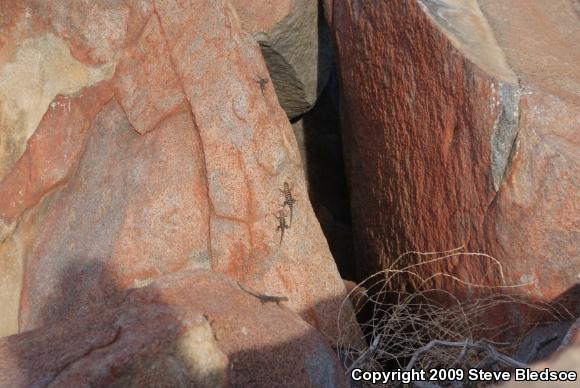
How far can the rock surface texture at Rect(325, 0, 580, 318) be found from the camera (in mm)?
2020

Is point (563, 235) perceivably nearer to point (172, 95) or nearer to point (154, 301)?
point (154, 301)

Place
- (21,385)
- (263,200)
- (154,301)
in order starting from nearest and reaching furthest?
(21,385)
(154,301)
(263,200)

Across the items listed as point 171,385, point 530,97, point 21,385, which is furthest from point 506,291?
point 21,385

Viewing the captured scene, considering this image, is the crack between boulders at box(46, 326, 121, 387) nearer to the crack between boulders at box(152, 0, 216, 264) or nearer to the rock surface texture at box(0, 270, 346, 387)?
the rock surface texture at box(0, 270, 346, 387)

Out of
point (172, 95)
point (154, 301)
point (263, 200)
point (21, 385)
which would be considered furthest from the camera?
point (172, 95)

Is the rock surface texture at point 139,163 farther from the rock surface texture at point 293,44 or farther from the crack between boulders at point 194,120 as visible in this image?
the rock surface texture at point 293,44

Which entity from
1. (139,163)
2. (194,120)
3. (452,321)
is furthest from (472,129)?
(139,163)

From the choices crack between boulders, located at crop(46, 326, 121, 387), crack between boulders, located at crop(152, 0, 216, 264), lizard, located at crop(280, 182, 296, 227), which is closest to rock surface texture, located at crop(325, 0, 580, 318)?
lizard, located at crop(280, 182, 296, 227)

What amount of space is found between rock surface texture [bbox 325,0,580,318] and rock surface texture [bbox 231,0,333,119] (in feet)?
1.09

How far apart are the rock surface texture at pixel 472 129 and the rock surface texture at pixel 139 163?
0.38 meters

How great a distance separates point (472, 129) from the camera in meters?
2.16

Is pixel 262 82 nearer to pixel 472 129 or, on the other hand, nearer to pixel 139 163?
pixel 139 163

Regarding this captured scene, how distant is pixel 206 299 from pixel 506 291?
0.99 metres

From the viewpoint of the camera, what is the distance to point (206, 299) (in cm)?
160
